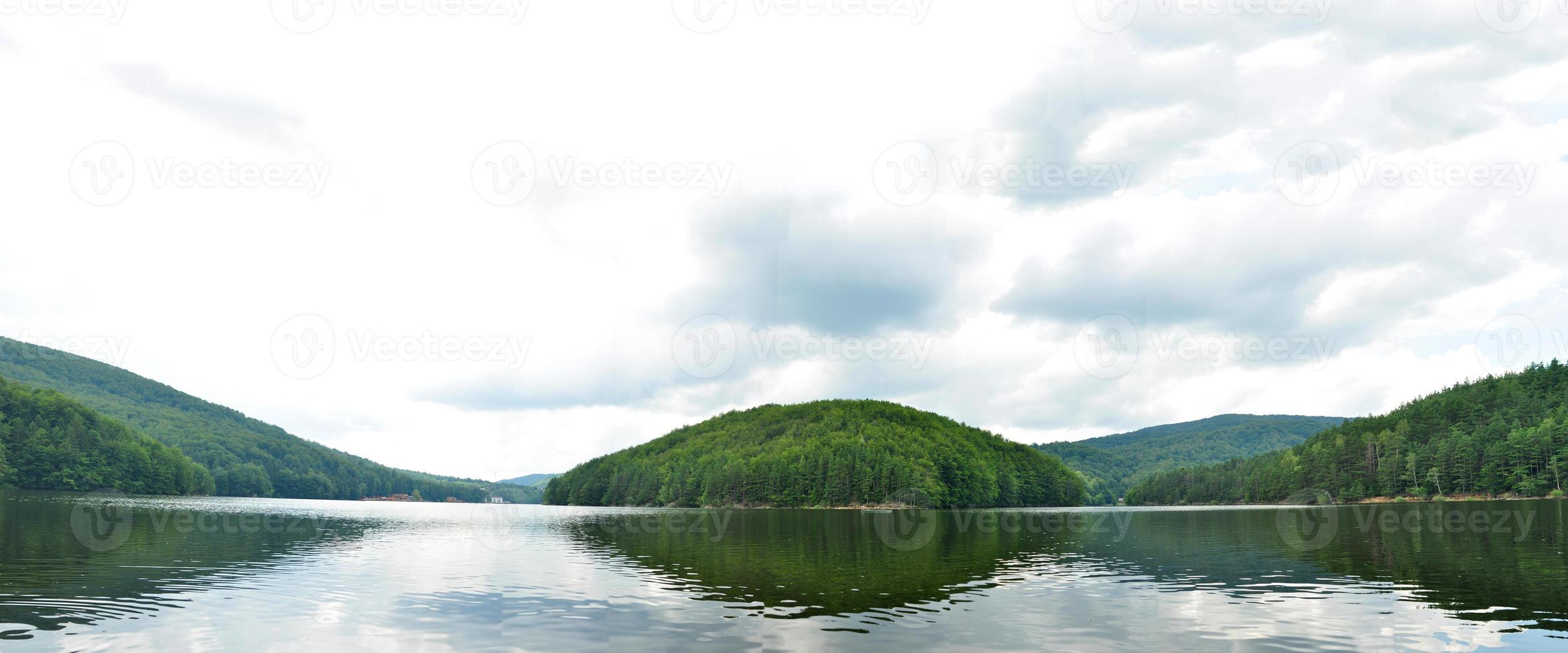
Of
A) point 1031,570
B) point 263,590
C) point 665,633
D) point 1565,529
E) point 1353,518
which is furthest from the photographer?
point 1353,518

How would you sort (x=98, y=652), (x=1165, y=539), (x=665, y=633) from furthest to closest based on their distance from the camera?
(x=1165, y=539)
(x=665, y=633)
(x=98, y=652)

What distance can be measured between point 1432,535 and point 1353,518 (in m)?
49.0

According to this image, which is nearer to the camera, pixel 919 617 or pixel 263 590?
pixel 919 617

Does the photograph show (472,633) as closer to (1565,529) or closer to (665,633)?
(665,633)

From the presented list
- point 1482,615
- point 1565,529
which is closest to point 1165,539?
point 1565,529

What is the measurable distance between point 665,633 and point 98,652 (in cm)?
1691

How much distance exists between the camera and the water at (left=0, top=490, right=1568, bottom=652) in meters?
27.9

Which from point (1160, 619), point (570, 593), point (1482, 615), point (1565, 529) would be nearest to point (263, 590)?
point (570, 593)

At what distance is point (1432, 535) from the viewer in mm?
72812

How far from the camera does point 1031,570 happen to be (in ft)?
162

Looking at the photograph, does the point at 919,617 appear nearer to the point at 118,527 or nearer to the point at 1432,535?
the point at 1432,535

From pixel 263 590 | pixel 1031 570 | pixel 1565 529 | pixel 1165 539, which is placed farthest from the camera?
pixel 1165 539

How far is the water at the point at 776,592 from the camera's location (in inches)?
1097

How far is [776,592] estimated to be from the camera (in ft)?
130
